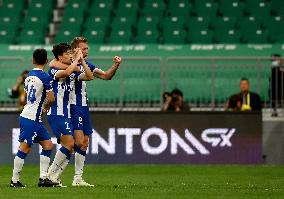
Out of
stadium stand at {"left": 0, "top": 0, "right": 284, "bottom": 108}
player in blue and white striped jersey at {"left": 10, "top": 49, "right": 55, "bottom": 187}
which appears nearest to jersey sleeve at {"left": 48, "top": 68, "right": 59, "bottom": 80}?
player in blue and white striped jersey at {"left": 10, "top": 49, "right": 55, "bottom": 187}

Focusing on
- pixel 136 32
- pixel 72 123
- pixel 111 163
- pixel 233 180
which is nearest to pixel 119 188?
pixel 72 123

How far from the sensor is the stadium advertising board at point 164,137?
23.3 meters

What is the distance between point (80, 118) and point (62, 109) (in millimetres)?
362

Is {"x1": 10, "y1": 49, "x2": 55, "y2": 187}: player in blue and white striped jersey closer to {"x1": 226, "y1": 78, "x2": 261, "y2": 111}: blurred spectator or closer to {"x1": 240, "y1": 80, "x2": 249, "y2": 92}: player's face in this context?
{"x1": 240, "y1": 80, "x2": 249, "y2": 92}: player's face

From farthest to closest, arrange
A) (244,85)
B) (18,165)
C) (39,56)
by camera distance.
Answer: (244,85) → (18,165) → (39,56)

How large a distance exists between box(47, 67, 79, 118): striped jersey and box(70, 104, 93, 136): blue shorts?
0.43 feet

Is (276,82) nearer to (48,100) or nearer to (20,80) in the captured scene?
(20,80)

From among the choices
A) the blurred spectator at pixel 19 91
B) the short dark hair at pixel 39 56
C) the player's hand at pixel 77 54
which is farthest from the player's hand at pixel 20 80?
the short dark hair at pixel 39 56

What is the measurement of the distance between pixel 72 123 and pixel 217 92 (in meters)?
8.60

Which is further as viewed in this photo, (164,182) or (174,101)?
(174,101)

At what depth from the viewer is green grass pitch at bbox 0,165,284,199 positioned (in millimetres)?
13594

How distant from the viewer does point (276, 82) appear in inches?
928

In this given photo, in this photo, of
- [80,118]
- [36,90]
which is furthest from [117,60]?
[36,90]

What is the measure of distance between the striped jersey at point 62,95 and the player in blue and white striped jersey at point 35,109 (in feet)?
0.85
